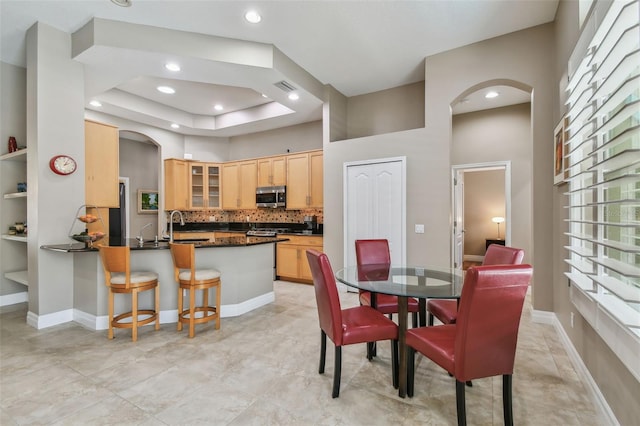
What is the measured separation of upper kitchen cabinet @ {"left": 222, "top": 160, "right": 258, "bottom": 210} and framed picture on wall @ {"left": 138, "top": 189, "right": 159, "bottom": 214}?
185 cm

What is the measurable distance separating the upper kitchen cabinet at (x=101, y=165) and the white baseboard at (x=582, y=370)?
5.14 metres

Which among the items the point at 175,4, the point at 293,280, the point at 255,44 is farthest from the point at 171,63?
the point at 293,280

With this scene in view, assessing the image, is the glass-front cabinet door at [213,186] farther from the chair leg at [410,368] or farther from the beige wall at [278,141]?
the chair leg at [410,368]

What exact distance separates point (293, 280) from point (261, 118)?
3.14 m

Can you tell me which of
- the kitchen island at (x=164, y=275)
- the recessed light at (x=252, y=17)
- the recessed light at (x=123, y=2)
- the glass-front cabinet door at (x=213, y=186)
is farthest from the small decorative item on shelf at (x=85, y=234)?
the glass-front cabinet door at (x=213, y=186)

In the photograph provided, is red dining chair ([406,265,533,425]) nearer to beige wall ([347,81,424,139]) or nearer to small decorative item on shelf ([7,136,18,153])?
beige wall ([347,81,424,139])

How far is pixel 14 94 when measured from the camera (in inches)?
157

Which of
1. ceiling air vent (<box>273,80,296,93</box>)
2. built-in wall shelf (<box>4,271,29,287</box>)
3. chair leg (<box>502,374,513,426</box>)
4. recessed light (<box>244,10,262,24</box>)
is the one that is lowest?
chair leg (<box>502,374,513,426</box>)

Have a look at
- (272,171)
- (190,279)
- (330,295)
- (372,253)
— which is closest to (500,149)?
(372,253)

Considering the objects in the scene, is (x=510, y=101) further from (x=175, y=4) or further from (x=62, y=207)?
(x=62, y=207)

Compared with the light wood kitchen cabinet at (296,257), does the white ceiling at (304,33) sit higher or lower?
higher

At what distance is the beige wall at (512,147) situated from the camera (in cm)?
504

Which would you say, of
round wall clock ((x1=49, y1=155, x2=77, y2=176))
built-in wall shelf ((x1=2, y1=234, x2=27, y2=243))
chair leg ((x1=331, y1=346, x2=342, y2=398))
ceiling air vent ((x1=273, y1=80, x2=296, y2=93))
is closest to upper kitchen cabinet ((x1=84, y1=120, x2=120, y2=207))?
round wall clock ((x1=49, y1=155, x2=77, y2=176))

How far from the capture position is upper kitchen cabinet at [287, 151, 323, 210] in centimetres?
539
